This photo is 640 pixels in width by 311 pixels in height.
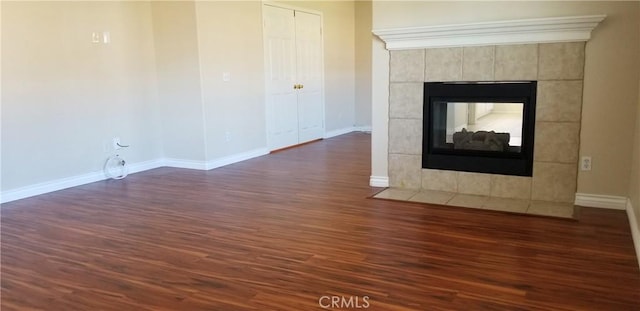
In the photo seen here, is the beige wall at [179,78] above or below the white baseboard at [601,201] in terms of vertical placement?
above

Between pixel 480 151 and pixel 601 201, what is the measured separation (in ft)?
3.22

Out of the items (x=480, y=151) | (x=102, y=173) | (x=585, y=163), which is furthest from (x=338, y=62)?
(x=585, y=163)

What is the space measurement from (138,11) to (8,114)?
6.08 feet

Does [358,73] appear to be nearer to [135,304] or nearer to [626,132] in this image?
[626,132]

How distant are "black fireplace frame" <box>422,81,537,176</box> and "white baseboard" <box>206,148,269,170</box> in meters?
2.54

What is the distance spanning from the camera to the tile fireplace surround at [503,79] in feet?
12.5

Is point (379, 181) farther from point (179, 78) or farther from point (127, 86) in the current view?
point (127, 86)

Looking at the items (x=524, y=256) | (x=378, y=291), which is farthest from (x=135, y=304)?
(x=524, y=256)

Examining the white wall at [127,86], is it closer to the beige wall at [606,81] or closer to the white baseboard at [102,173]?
the white baseboard at [102,173]

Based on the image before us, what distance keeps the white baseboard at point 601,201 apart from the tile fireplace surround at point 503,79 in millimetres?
60

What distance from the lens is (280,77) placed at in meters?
6.87

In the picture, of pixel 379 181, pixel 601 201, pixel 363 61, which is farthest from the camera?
pixel 363 61

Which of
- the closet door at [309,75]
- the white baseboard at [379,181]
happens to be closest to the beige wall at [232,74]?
the closet door at [309,75]

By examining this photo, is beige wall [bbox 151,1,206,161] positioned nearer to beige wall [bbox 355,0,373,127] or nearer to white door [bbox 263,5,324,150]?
white door [bbox 263,5,324,150]
